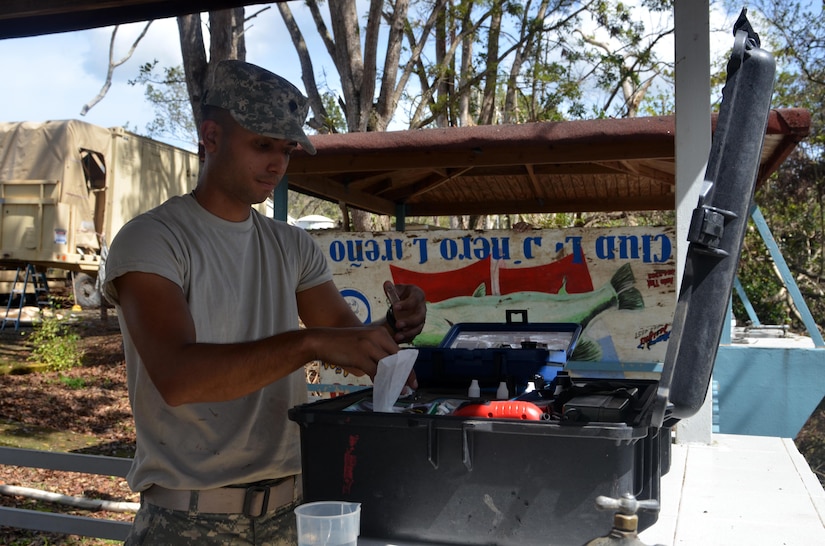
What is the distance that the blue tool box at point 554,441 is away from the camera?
5.20 feet

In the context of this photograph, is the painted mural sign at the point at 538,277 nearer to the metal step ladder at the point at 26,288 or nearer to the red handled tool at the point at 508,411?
the red handled tool at the point at 508,411

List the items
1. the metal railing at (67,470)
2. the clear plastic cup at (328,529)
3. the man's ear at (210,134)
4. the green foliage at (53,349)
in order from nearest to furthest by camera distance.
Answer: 1. the clear plastic cup at (328,529)
2. the man's ear at (210,134)
3. the metal railing at (67,470)
4. the green foliage at (53,349)

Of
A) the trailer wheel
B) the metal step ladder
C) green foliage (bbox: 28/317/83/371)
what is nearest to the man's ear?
green foliage (bbox: 28/317/83/371)

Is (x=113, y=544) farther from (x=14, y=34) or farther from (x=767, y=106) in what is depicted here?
(x=767, y=106)

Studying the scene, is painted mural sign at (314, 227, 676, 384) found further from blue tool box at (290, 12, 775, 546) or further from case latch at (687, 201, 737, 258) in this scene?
case latch at (687, 201, 737, 258)

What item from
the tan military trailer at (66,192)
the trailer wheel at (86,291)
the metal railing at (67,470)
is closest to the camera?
the metal railing at (67,470)

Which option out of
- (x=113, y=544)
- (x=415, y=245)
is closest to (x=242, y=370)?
(x=415, y=245)

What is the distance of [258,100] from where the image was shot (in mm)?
2082

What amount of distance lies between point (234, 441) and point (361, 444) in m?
0.50

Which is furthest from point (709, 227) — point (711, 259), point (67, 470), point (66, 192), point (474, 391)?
point (66, 192)

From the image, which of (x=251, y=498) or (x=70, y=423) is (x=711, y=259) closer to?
(x=251, y=498)

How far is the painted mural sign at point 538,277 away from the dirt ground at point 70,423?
307cm

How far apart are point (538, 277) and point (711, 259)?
469cm

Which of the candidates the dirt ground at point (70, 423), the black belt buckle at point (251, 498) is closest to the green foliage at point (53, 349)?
the dirt ground at point (70, 423)
